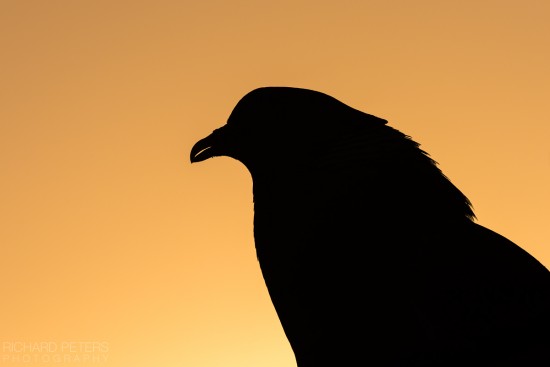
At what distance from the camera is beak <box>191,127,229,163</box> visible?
3621mm

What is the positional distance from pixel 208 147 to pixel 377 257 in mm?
1452

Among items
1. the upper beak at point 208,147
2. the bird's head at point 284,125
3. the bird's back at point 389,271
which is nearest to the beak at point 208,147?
the upper beak at point 208,147

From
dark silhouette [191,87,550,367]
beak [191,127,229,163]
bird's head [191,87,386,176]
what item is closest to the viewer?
dark silhouette [191,87,550,367]

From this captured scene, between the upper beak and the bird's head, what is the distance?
0.16 m

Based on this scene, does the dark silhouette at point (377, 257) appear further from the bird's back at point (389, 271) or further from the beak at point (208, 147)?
the beak at point (208, 147)

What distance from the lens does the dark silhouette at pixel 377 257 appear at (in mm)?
2479

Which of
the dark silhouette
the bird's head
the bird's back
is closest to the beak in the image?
the bird's head

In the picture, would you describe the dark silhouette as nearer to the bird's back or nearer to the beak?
the bird's back

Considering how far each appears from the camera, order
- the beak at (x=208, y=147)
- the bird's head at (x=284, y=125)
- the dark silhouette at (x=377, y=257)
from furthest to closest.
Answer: the beak at (x=208, y=147)
the bird's head at (x=284, y=125)
the dark silhouette at (x=377, y=257)

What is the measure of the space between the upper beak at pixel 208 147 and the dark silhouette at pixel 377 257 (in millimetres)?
516

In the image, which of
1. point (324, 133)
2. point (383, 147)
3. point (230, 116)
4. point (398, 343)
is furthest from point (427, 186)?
point (230, 116)

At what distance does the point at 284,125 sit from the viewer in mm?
3074

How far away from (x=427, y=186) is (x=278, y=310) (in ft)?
2.35

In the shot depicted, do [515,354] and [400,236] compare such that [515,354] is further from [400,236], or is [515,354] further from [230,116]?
[230,116]
